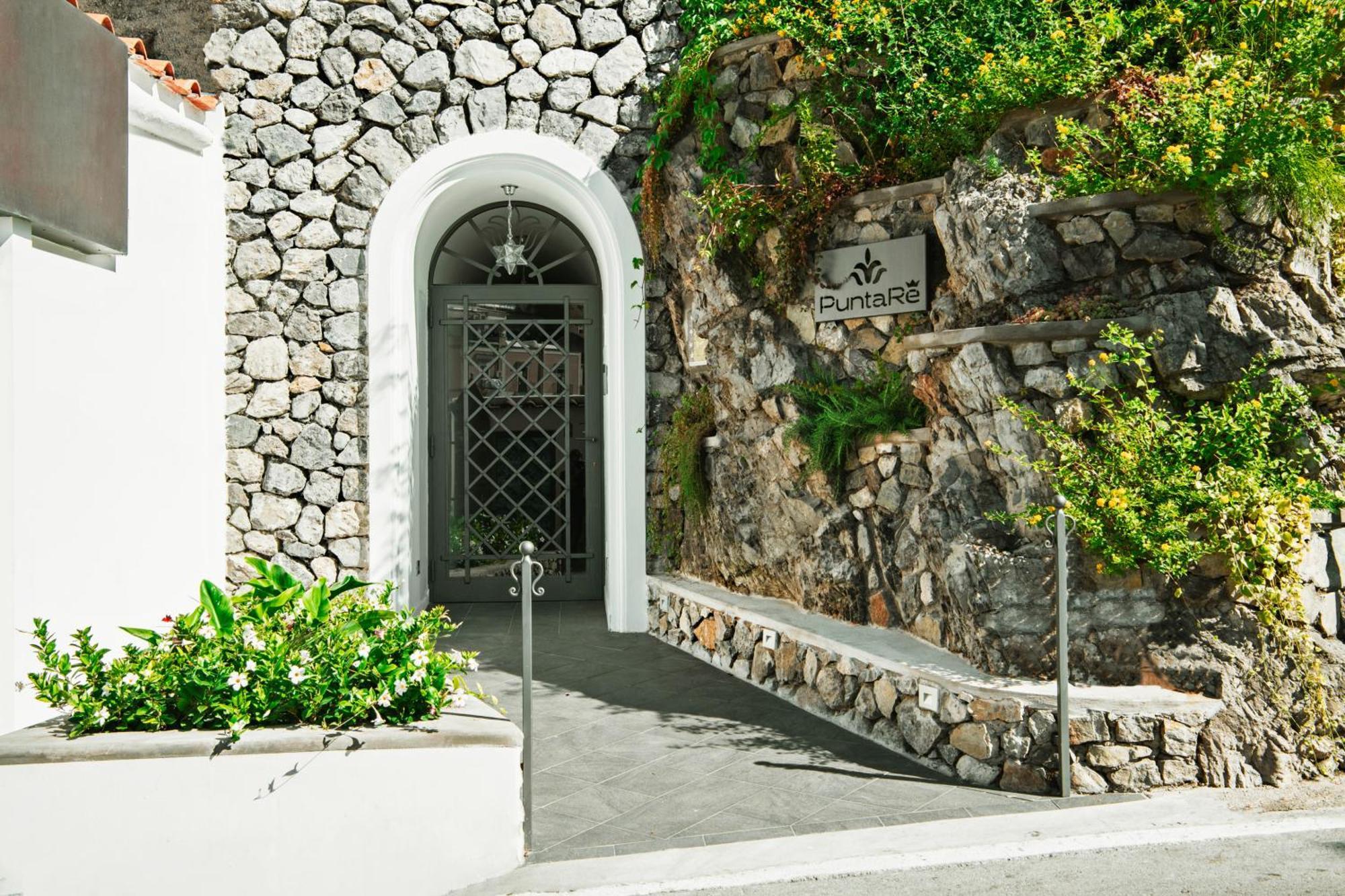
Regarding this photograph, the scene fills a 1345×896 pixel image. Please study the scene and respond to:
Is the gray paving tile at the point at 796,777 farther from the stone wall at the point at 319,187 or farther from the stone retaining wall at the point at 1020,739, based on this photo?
the stone wall at the point at 319,187

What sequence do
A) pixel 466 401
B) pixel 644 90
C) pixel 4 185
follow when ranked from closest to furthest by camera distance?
pixel 4 185
pixel 644 90
pixel 466 401

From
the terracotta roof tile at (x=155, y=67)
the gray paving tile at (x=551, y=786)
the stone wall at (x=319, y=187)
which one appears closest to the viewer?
the gray paving tile at (x=551, y=786)

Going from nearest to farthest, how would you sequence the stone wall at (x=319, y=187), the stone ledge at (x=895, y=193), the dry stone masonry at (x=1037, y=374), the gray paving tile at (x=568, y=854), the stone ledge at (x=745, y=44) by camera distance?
the gray paving tile at (x=568, y=854) → the dry stone masonry at (x=1037, y=374) → the stone ledge at (x=895, y=193) → the stone ledge at (x=745, y=44) → the stone wall at (x=319, y=187)

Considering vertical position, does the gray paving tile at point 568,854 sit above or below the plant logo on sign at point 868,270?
below

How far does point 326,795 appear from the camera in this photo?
3.40m

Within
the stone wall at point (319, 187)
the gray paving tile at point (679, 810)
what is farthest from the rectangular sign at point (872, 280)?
the stone wall at point (319, 187)

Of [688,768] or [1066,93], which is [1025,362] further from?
[688,768]

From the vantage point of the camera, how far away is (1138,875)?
11.5ft

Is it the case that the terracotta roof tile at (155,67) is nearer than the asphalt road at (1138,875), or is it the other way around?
the asphalt road at (1138,875)

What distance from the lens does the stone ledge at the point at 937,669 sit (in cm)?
432

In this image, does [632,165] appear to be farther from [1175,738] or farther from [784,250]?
[1175,738]

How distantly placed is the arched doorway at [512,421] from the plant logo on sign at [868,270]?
11.4ft

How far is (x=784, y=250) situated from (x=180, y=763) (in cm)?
441

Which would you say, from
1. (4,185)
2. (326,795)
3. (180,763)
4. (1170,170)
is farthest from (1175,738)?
(4,185)
